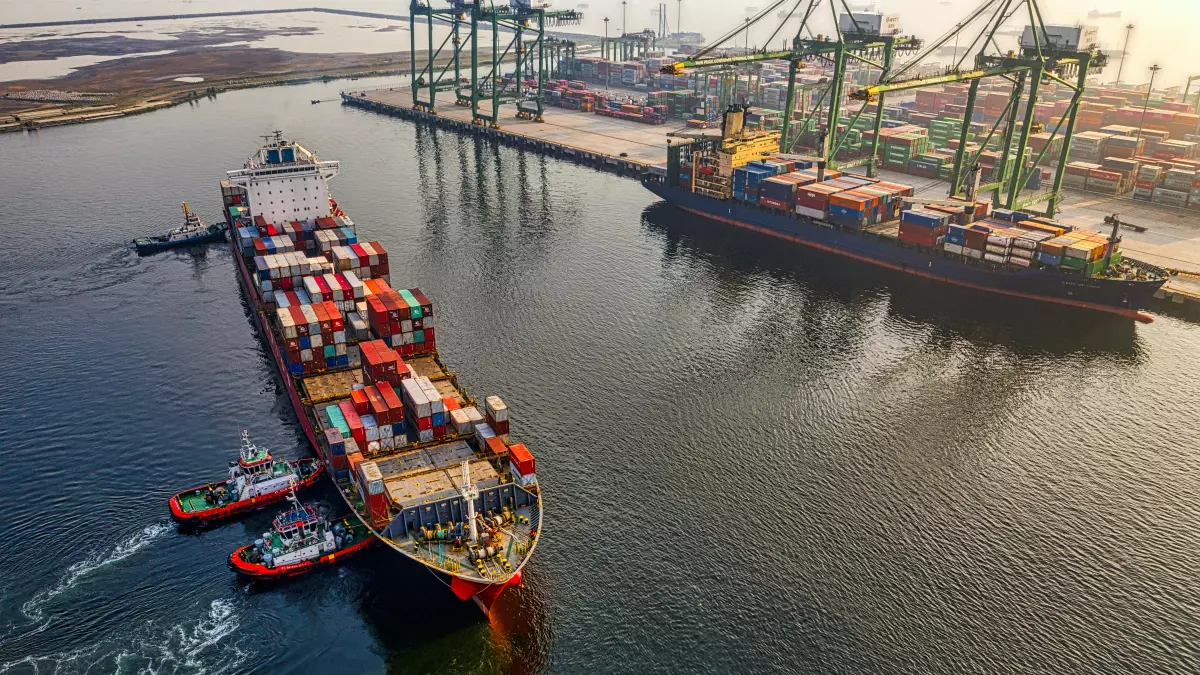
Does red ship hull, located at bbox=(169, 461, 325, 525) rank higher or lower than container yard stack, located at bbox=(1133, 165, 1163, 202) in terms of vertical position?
lower

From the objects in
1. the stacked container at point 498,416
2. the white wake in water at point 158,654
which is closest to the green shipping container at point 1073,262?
the stacked container at point 498,416

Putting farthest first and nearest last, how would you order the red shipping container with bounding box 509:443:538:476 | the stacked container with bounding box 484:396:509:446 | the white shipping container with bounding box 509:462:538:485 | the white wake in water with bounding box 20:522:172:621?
the stacked container with bounding box 484:396:509:446 < the white shipping container with bounding box 509:462:538:485 < the red shipping container with bounding box 509:443:538:476 < the white wake in water with bounding box 20:522:172:621

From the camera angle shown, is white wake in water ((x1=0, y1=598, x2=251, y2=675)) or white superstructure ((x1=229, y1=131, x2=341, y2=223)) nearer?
white wake in water ((x1=0, y1=598, x2=251, y2=675))

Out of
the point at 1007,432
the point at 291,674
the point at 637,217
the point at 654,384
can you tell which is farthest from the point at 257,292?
the point at 1007,432

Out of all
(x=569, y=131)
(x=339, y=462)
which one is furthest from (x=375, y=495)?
(x=569, y=131)

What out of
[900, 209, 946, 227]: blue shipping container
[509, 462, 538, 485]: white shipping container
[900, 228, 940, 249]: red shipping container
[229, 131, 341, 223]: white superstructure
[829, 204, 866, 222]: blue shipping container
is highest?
[229, 131, 341, 223]: white superstructure

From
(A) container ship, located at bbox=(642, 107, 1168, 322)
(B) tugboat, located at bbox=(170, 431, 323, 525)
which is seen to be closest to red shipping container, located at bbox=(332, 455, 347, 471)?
(B) tugboat, located at bbox=(170, 431, 323, 525)

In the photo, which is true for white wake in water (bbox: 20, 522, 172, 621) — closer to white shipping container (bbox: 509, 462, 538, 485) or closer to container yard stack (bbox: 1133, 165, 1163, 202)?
white shipping container (bbox: 509, 462, 538, 485)
